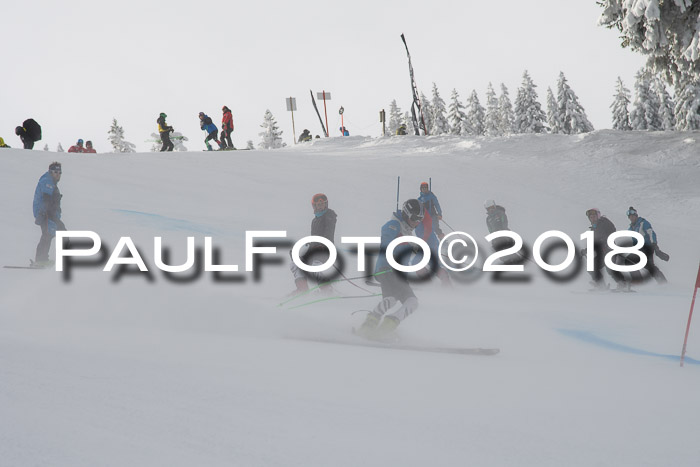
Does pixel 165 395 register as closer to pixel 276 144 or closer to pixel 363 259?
pixel 363 259

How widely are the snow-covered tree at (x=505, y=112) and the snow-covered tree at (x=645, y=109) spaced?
27.3 m

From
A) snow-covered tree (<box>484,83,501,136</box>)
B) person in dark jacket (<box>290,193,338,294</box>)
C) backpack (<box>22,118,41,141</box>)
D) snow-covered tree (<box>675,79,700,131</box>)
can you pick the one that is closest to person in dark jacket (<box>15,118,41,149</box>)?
backpack (<box>22,118,41,141</box>)

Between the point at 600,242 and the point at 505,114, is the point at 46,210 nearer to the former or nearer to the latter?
the point at 600,242

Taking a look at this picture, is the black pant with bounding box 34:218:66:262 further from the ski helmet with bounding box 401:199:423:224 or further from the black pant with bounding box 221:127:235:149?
the black pant with bounding box 221:127:235:149

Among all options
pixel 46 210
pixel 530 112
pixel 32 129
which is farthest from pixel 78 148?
pixel 530 112

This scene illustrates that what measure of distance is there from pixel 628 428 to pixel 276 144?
78.2m

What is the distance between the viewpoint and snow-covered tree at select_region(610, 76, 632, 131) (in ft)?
202

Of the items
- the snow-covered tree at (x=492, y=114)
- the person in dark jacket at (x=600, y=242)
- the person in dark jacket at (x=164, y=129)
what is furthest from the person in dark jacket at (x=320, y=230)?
the snow-covered tree at (x=492, y=114)

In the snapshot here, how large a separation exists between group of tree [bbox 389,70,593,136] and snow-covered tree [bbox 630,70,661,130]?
534 centimetres

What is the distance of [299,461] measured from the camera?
2984mm

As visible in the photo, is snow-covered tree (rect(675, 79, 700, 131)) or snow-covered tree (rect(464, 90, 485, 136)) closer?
snow-covered tree (rect(675, 79, 700, 131))

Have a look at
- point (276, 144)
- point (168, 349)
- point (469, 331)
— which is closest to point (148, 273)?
point (168, 349)

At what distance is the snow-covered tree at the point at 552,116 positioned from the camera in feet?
205

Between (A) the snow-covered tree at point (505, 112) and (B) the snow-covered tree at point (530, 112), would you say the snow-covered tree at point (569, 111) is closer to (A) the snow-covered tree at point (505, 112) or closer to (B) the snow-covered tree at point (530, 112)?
(B) the snow-covered tree at point (530, 112)
